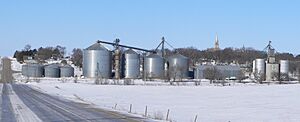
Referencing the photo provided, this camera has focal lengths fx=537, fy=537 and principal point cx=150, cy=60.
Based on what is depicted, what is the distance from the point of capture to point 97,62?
151 meters

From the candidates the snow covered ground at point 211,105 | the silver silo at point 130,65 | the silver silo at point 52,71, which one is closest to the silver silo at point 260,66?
the silver silo at point 130,65

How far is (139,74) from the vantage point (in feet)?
537

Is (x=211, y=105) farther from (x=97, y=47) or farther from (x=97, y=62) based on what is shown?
(x=97, y=47)

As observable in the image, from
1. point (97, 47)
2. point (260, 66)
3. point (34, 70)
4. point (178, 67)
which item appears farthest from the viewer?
point (260, 66)

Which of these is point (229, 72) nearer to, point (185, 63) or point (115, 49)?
point (185, 63)

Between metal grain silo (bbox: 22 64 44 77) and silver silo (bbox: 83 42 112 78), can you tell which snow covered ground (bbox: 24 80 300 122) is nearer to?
silver silo (bbox: 83 42 112 78)

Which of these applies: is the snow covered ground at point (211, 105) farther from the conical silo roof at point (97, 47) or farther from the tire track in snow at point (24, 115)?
the conical silo roof at point (97, 47)

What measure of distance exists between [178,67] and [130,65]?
14611 mm

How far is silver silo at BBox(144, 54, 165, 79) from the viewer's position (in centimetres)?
16075

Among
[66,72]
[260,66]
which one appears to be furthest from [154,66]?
[260,66]

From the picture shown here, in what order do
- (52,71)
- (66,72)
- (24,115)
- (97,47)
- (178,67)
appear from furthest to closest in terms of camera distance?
(66,72) → (52,71) → (178,67) → (97,47) → (24,115)

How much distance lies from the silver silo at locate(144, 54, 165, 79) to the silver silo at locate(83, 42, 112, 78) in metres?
12.5

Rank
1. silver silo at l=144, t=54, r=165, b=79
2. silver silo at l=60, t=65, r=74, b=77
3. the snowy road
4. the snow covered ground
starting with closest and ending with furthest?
the snowy road
the snow covered ground
silver silo at l=144, t=54, r=165, b=79
silver silo at l=60, t=65, r=74, b=77

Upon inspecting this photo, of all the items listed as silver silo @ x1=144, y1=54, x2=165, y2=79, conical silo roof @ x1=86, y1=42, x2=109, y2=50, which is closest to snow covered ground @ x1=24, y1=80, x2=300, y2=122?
conical silo roof @ x1=86, y1=42, x2=109, y2=50
